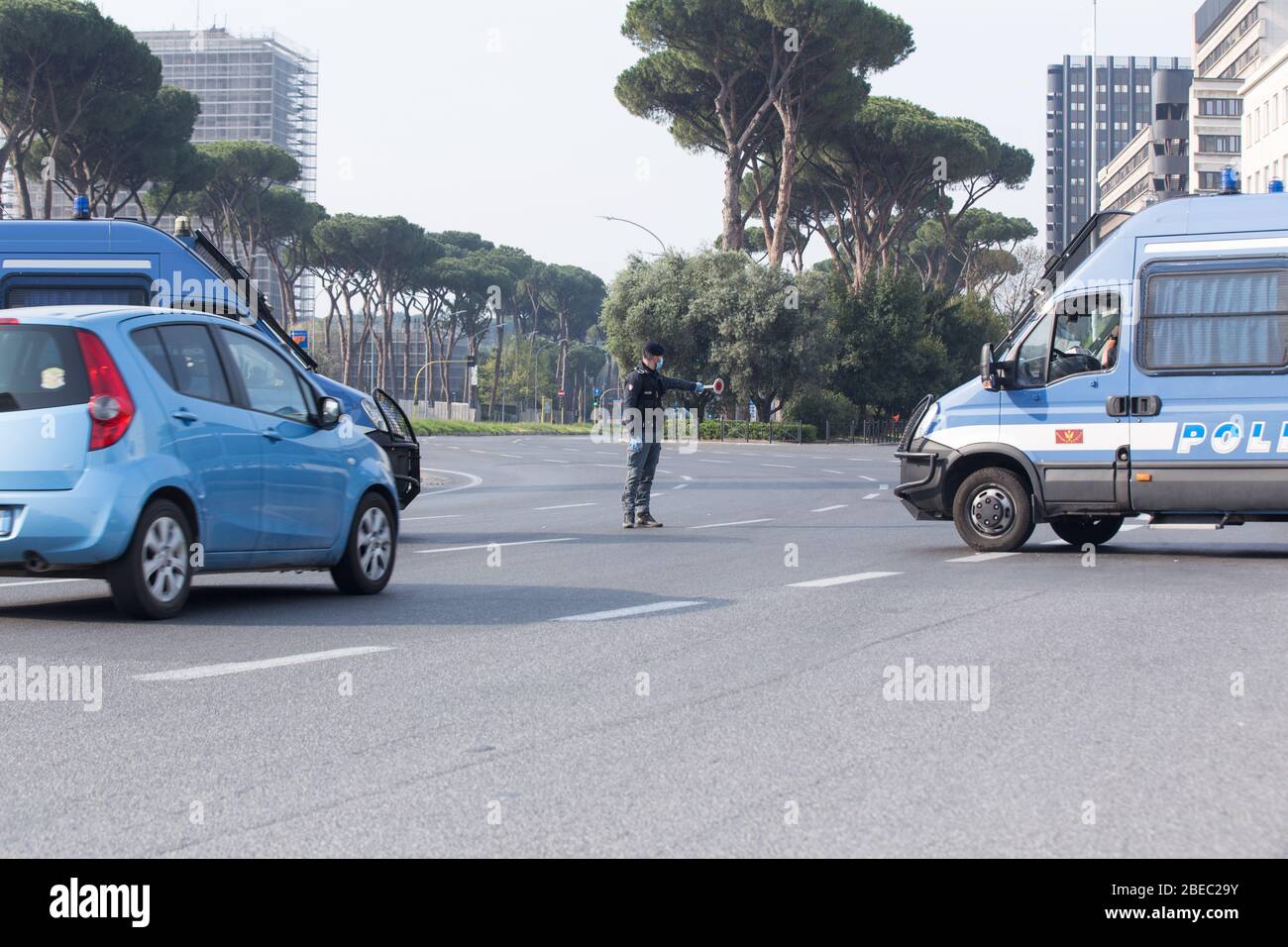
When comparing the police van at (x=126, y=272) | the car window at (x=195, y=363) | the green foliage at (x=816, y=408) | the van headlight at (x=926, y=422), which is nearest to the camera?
the car window at (x=195, y=363)

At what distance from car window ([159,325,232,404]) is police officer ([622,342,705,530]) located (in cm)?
790

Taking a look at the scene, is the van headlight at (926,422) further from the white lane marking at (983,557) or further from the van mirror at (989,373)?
the white lane marking at (983,557)

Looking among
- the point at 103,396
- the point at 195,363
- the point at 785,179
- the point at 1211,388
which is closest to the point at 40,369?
the point at 103,396

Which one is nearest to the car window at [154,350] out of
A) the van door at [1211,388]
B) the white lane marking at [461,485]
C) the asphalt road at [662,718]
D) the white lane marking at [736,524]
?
the asphalt road at [662,718]

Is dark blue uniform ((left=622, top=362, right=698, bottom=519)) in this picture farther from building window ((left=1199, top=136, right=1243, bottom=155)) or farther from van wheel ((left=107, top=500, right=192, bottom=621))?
building window ((left=1199, top=136, right=1243, bottom=155))

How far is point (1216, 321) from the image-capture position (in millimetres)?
13875

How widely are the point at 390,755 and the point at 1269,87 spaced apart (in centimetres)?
8370

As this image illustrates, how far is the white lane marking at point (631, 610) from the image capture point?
9.42 meters

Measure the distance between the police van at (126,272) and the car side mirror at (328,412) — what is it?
5766mm

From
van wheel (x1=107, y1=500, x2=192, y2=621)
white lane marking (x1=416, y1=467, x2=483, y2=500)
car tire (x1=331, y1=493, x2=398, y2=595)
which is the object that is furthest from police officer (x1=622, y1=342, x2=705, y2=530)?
white lane marking (x1=416, y1=467, x2=483, y2=500)

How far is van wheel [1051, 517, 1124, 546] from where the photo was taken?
51.4ft

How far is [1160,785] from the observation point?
5.14 meters

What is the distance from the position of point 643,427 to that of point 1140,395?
17.3ft
